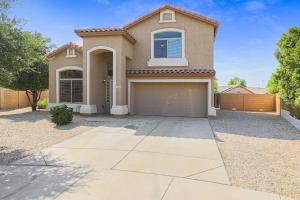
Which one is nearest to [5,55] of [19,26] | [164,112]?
[19,26]

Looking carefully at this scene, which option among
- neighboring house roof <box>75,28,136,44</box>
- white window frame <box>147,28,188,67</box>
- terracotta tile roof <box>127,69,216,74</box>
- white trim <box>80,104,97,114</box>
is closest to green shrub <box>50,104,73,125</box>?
white trim <box>80,104,97,114</box>

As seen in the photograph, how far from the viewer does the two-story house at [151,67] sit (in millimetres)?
17312

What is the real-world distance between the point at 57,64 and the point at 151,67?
7140 mm

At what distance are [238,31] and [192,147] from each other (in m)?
13.8

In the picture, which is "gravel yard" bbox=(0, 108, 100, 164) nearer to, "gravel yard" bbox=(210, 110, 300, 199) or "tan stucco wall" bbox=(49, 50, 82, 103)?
"tan stucco wall" bbox=(49, 50, 82, 103)

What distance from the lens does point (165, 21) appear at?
18438 mm

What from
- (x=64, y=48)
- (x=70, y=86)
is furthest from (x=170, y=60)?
(x=64, y=48)

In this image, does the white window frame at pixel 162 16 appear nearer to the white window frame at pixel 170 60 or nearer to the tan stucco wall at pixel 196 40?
the tan stucco wall at pixel 196 40

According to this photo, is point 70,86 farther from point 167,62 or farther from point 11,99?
point 11,99

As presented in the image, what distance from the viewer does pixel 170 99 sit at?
1855 centimetres

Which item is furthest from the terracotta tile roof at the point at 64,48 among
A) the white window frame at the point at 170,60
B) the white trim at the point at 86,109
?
the white window frame at the point at 170,60

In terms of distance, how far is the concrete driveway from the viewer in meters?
5.28

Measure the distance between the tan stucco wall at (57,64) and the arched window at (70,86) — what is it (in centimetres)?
50

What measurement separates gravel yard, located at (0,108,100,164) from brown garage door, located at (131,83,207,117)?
17.5 feet
